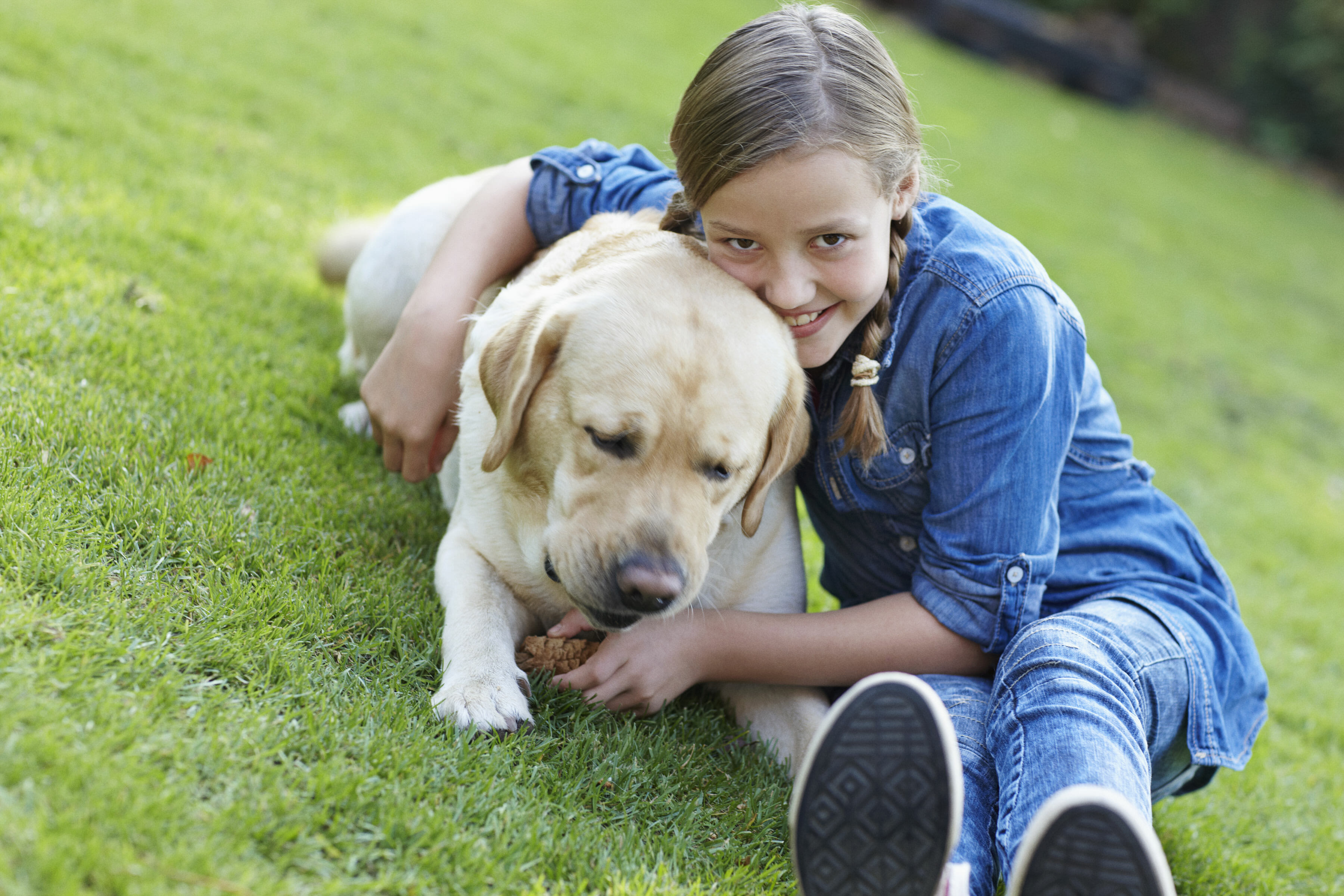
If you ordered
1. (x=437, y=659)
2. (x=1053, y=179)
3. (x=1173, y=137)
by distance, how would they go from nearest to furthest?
(x=437, y=659), (x=1053, y=179), (x=1173, y=137)

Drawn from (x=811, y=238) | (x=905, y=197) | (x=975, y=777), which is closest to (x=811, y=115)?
(x=811, y=238)

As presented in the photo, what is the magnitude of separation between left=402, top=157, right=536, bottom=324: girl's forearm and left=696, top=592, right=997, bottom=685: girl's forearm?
1429mm

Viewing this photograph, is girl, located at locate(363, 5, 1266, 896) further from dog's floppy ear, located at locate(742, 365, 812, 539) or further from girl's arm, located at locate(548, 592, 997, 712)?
dog's floppy ear, located at locate(742, 365, 812, 539)

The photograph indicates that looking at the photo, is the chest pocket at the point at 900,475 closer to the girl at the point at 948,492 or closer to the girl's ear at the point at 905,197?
the girl at the point at 948,492

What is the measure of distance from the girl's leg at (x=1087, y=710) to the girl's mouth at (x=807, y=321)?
991 millimetres

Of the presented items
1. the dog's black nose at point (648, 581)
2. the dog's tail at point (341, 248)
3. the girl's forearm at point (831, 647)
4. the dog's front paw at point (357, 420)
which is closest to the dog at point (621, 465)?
the dog's black nose at point (648, 581)

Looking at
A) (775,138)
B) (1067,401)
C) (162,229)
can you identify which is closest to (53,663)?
(775,138)

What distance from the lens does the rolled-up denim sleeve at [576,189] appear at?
3688 mm

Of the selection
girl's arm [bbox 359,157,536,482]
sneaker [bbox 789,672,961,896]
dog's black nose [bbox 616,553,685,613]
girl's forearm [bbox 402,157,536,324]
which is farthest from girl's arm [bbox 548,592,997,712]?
girl's forearm [bbox 402,157,536,324]

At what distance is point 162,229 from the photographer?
15.8 feet

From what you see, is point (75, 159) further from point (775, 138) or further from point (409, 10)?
point (409, 10)

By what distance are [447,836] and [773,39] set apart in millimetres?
2126

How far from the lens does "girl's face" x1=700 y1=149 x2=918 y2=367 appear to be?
2.63 meters

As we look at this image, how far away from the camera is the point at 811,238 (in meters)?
2.71
